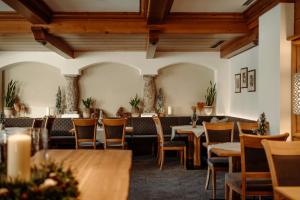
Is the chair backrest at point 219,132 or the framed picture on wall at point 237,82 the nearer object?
the chair backrest at point 219,132

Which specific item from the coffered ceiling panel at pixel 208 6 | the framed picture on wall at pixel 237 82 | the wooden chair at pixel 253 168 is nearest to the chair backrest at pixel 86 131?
the coffered ceiling panel at pixel 208 6

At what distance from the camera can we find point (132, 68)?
9.66m

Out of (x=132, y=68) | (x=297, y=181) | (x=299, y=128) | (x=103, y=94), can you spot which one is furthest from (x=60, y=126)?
(x=297, y=181)

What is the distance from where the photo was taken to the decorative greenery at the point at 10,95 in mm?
9227

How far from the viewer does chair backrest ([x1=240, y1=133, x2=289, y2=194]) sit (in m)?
3.19

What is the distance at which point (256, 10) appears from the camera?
5582 millimetres

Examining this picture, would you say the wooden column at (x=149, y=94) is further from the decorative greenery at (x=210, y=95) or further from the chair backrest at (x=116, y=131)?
the chair backrest at (x=116, y=131)

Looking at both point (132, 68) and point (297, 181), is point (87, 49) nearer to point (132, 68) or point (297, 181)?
point (132, 68)

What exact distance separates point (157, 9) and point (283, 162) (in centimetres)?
323

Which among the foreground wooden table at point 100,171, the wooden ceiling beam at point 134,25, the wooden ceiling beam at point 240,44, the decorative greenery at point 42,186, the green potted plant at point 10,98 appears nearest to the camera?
the decorative greenery at point 42,186

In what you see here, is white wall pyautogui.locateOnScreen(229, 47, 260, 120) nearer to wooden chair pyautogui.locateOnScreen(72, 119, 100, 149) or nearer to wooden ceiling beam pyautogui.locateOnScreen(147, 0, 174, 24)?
wooden ceiling beam pyautogui.locateOnScreen(147, 0, 174, 24)

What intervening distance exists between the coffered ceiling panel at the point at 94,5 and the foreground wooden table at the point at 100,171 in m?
3.63

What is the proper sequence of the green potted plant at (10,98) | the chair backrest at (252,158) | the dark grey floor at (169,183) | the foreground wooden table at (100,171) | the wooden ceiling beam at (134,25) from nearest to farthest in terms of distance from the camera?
the foreground wooden table at (100,171)
the chair backrest at (252,158)
the dark grey floor at (169,183)
the wooden ceiling beam at (134,25)
the green potted plant at (10,98)

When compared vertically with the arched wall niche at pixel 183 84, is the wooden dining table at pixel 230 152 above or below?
below
